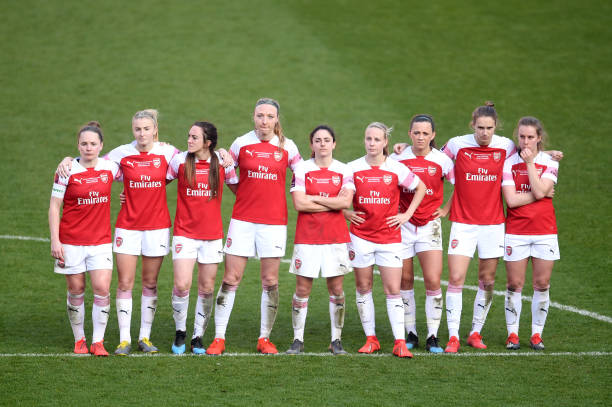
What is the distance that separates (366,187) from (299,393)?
2.19 m

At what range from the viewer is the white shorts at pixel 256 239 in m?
8.28

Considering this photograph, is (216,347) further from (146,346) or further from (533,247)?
(533,247)

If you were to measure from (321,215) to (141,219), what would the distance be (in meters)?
1.79

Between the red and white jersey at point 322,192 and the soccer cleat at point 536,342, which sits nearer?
the red and white jersey at point 322,192

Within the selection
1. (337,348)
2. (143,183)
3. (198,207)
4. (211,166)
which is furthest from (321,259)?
(143,183)

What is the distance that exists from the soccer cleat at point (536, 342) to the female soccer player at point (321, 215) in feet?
7.03

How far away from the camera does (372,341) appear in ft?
27.9

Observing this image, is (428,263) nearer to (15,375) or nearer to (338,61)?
(15,375)

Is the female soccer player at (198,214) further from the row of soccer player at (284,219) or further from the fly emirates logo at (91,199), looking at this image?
the fly emirates logo at (91,199)

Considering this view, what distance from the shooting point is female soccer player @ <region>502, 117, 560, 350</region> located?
859 centimetres

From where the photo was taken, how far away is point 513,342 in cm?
865

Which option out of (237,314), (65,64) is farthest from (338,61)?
(237,314)

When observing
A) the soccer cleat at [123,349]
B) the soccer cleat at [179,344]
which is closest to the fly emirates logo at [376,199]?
the soccer cleat at [179,344]

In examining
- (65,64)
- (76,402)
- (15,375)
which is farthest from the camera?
(65,64)
